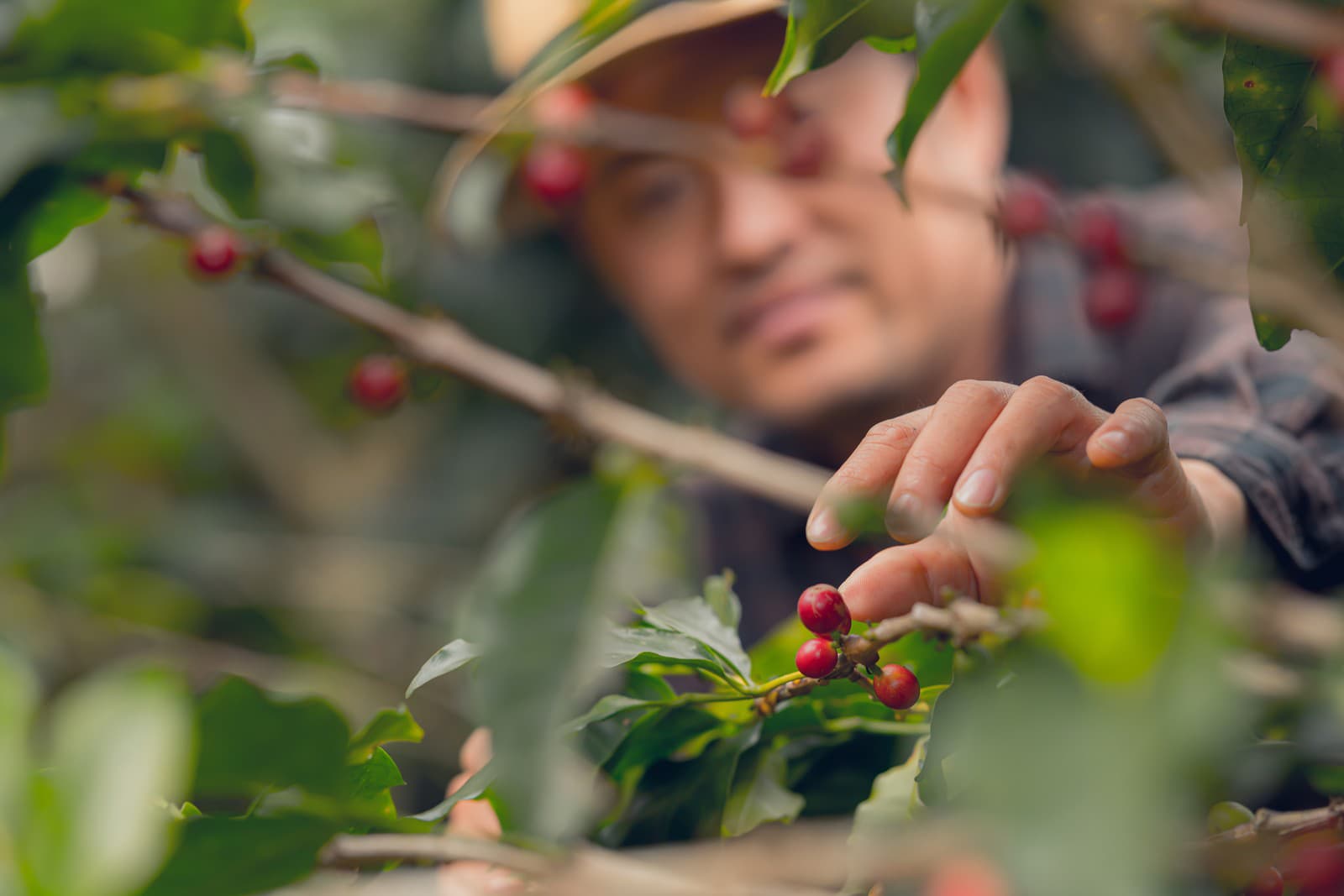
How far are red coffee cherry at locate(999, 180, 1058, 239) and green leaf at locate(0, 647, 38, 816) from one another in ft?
2.32

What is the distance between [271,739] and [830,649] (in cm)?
15

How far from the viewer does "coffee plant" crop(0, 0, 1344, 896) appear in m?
0.15

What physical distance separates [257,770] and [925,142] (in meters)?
0.70

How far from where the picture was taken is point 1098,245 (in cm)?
85

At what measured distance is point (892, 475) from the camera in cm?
21

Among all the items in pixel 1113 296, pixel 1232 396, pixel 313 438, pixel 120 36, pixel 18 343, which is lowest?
pixel 313 438

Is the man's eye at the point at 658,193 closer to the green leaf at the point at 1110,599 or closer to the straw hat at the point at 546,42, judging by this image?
the straw hat at the point at 546,42

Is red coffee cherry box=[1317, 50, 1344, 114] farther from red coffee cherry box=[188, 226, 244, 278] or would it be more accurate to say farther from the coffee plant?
red coffee cherry box=[188, 226, 244, 278]

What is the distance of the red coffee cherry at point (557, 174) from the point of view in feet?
3.38

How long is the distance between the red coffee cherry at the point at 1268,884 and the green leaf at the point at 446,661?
7.6 inches

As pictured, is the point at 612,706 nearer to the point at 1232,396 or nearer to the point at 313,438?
the point at 1232,396

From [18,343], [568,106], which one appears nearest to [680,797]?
[18,343]

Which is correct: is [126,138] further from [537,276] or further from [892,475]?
[537,276]

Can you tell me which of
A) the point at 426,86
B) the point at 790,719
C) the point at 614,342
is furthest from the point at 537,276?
the point at 790,719
